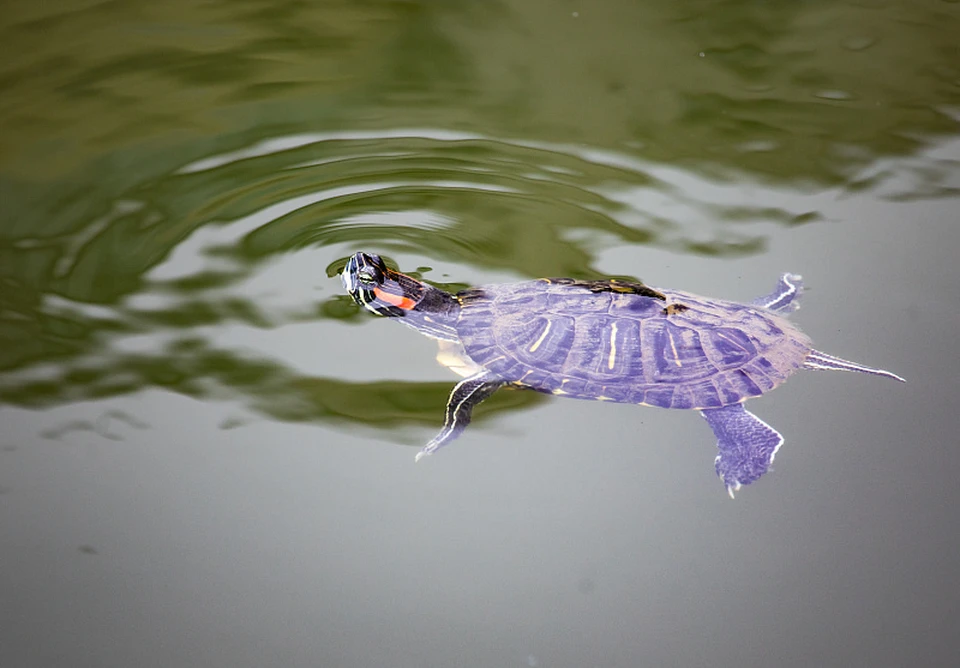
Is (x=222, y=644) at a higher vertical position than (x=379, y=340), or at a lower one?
lower

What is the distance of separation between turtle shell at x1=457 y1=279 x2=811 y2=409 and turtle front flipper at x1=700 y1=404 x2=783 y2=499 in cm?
6

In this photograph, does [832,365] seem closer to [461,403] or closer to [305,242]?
[461,403]

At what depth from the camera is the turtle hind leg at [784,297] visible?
2777 mm

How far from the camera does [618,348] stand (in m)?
2.46

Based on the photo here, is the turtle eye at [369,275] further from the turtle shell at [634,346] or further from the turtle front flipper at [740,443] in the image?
the turtle front flipper at [740,443]

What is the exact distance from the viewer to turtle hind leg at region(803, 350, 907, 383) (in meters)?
2.51

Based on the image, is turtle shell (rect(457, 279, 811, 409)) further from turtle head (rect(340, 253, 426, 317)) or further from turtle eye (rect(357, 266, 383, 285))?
turtle eye (rect(357, 266, 383, 285))

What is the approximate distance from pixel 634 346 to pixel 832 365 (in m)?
0.68

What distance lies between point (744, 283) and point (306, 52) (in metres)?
2.62

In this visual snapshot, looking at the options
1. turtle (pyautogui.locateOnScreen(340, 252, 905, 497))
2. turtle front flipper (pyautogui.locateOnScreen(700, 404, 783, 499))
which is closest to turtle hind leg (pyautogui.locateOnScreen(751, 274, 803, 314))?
turtle (pyautogui.locateOnScreen(340, 252, 905, 497))

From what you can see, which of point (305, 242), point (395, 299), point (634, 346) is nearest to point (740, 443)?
point (634, 346)

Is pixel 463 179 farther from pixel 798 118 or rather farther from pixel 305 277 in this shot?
pixel 798 118

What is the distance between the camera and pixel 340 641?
6.28ft

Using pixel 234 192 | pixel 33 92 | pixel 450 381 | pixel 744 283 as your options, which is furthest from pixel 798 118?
pixel 33 92
